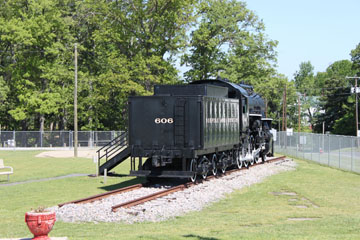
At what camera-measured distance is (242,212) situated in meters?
15.8

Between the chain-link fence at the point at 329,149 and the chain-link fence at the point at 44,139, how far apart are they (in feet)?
73.8

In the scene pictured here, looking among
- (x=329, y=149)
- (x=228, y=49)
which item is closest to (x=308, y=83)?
(x=228, y=49)

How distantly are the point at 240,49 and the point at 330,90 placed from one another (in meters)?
45.4

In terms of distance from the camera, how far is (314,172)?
29719 millimetres

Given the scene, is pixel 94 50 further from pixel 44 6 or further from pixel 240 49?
pixel 240 49

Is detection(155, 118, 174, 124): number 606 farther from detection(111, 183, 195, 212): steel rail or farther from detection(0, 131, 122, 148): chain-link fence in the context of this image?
detection(0, 131, 122, 148): chain-link fence

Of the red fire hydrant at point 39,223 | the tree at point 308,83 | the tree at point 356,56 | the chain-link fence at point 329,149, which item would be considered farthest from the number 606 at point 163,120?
the tree at point 308,83

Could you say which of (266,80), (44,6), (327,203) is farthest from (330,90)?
(327,203)

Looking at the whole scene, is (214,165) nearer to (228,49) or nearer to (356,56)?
(228,49)

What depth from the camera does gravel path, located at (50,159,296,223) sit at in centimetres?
1449

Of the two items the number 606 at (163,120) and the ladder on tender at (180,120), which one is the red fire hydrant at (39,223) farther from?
the number 606 at (163,120)

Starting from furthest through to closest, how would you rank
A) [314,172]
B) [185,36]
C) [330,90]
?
1. [330,90]
2. [185,36]
3. [314,172]

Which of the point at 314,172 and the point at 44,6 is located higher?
the point at 44,6

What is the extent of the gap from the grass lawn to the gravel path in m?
0.48
